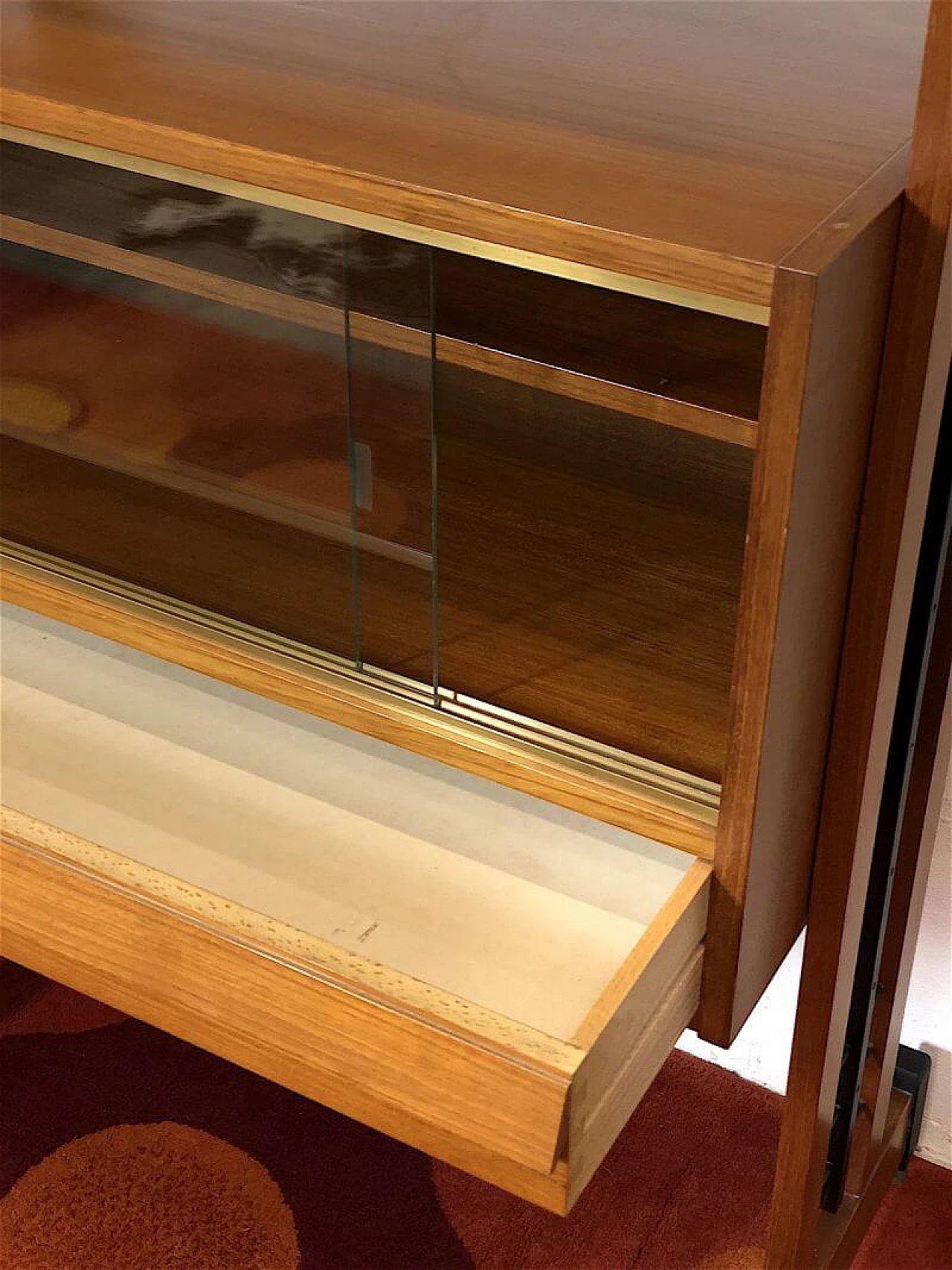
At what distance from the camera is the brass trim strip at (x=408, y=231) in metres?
0.64

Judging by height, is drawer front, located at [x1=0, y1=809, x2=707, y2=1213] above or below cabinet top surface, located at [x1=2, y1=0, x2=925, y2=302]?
below

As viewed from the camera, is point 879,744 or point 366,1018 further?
point 879,744

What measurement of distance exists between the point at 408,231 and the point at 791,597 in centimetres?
25

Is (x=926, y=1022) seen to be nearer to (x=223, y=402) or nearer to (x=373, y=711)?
(x=373, y=711)

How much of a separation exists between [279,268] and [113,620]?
0.30m

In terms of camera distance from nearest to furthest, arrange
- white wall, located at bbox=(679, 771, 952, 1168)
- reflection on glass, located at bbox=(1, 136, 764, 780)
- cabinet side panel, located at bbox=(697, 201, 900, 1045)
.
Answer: cabinet side panel, located at bbox=(697, 201, 900, 1045) → reflection on glass, located at bbox=(1, 136, 764, 780) → white wall, located at bbox=(679, 771, 952, 1168)

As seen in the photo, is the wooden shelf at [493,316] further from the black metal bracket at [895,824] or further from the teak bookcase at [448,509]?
the black metal bracket at [895,824]

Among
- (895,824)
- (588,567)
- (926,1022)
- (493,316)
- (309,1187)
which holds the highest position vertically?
(493,316)

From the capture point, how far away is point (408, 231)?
2.33ft

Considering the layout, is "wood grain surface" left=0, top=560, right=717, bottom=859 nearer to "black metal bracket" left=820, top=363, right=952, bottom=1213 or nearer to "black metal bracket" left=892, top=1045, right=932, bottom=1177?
"black metal bracket" left=820, top=363, right=952, bottom=1213

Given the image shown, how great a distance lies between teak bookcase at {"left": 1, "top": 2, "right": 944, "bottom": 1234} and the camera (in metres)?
0.69

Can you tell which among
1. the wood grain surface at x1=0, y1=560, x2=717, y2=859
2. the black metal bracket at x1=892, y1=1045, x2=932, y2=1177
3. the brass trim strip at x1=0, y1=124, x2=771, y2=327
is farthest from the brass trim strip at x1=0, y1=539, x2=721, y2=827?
the black metal bracket at x1=892, y1=1045, x2=932, y2=1177

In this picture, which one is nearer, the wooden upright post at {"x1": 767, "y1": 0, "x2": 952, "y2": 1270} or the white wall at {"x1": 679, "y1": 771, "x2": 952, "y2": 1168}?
the wooden upright post at {"x1": 767, "y1": 0, "x2": 952, "y2": 1270}

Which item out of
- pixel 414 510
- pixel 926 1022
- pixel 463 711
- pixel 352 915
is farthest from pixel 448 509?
pixel 926 1022
